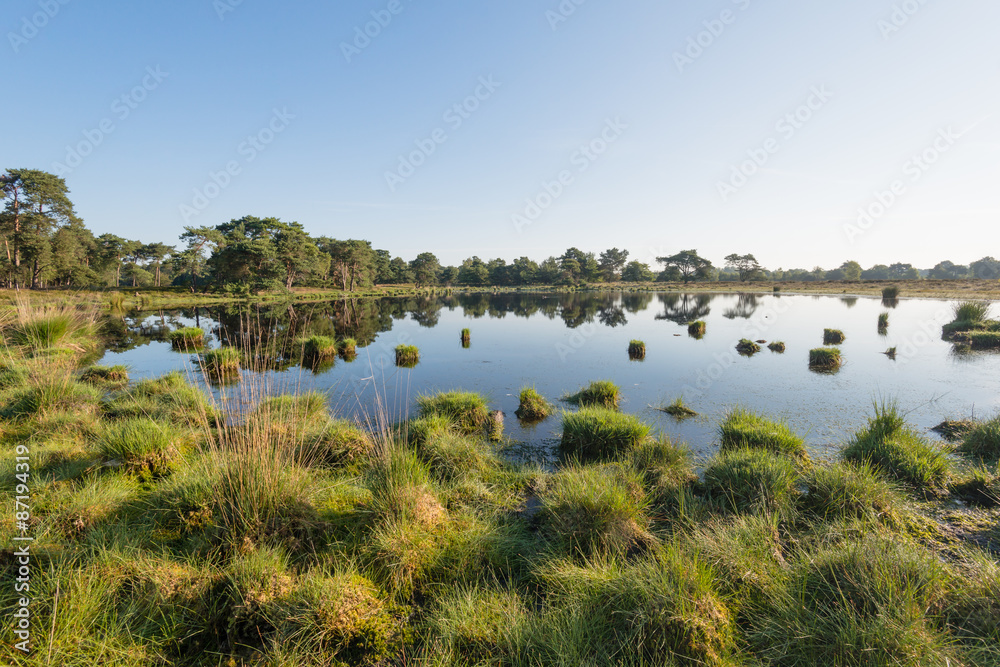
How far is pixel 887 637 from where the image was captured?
2.10 meters

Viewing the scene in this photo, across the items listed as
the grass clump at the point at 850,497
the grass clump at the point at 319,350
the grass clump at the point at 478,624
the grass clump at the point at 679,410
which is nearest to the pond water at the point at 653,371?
the grass clump at the point at 679,410

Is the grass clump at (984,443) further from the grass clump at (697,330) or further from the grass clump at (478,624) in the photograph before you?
the grass clump at (697,330)

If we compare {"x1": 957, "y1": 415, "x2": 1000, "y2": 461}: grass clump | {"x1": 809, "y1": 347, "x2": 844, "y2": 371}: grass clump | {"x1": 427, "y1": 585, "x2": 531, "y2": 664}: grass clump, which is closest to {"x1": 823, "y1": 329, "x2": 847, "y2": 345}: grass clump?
{"x1": 809, "y1": 347, "x2": 844, "y2": 371}: grass clump

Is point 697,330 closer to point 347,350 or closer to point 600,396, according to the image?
point 600,396

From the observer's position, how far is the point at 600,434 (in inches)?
253

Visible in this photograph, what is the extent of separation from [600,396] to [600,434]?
2.74 meters

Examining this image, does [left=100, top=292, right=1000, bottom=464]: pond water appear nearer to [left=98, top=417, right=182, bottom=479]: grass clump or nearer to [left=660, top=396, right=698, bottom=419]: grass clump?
[left=660, top=396, right=698, bottom=419]: grass clump

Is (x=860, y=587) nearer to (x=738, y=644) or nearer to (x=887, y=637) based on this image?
(x=887, y=637)

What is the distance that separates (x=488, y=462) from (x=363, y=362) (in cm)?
914

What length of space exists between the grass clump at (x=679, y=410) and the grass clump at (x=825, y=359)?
720 centimetres

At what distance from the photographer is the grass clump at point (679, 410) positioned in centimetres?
825

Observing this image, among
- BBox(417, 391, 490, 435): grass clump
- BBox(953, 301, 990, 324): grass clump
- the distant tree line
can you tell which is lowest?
BBox(417, 391, 490, 435): grass clump

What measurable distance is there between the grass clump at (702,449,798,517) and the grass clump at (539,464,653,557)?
3.39 feet

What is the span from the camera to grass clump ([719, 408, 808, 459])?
19.0 ft
